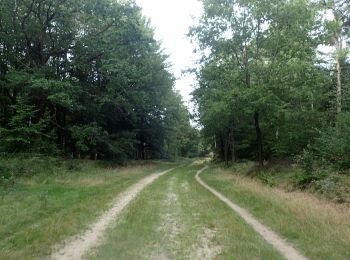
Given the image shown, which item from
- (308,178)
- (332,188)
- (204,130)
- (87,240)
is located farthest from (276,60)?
(204,130)

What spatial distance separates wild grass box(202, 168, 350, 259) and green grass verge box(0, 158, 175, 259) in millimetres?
5359

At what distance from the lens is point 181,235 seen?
9.36 m

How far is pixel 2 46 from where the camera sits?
34.2 meters

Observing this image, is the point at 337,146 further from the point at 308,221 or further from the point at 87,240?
the point at 87,240

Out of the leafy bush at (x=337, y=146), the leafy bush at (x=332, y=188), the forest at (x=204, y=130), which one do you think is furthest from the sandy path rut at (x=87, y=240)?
the leafy bush at (x=337, y=146)

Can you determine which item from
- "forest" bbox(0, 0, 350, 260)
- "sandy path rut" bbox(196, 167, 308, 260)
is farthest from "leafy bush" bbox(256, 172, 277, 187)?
"sandy path rut" bbox(196, 167, 308, 260)

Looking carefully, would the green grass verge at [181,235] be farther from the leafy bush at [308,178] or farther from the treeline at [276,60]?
the treeline at [276,60]

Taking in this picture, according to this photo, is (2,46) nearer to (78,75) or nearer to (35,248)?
(78,75)

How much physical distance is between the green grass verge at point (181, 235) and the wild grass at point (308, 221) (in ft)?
2.75

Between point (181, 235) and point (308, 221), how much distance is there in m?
3.61

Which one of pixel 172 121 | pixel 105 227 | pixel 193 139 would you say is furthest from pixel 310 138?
pixel 193 139

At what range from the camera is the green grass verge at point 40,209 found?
27.3 feet

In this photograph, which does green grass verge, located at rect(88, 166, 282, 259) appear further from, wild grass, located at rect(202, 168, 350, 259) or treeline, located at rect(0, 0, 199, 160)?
treeline, located at rect(0, 0, 199, 160)

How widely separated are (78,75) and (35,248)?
3132 centimetres
